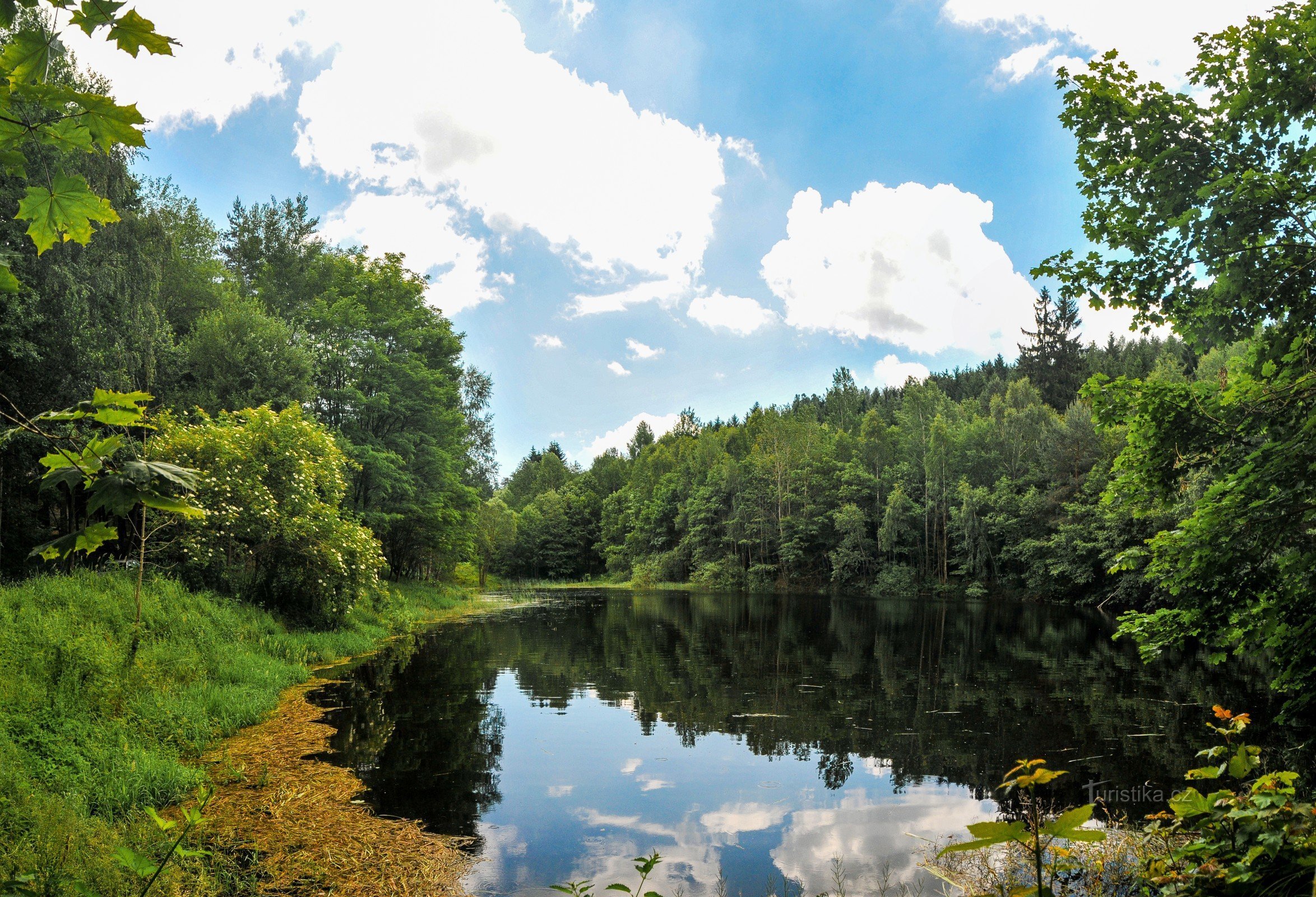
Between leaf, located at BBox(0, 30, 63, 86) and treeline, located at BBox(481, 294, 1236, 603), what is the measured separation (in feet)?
123

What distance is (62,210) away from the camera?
214 cm

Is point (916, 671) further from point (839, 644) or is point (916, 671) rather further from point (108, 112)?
point (108, 112)

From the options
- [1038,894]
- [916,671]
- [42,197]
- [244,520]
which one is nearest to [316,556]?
[244,520]

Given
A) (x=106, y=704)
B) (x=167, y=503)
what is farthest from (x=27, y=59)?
(x=106, y=704)

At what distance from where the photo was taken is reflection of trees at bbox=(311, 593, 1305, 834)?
29.4ft

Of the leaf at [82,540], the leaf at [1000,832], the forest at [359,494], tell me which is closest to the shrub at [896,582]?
the forest at [359,494]

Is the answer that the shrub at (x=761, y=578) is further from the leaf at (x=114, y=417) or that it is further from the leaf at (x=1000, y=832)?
the leaf at (x=114, y=417)

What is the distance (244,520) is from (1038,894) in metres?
16.4

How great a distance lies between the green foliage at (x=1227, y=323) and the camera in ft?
20.0

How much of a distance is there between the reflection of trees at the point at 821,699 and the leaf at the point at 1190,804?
5.69m

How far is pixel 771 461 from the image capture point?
67250mm

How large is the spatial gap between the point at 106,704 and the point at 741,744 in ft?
26.1

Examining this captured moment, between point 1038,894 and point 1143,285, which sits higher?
point 1143,285

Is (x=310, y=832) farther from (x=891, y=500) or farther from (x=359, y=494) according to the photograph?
(x=891, y=500)
